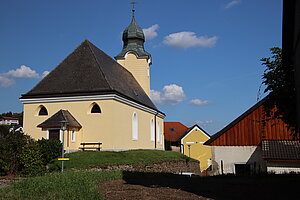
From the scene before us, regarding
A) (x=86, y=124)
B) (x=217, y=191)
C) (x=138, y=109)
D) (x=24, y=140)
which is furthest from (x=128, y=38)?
(x=217, y=191)

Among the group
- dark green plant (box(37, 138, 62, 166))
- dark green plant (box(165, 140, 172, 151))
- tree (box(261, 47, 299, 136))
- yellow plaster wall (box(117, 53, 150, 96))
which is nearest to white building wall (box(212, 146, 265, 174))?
tree (box(261, 47, 299, 136))

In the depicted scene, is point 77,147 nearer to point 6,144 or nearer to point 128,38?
point 6,144

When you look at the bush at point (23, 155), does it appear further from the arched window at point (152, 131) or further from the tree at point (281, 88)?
the arched window at point (152, 131)

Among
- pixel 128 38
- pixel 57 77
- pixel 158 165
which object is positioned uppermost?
pixel 128 38

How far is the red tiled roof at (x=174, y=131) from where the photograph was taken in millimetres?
53025

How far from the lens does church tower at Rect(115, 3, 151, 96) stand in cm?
3625

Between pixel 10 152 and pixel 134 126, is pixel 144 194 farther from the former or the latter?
pixel 134 126

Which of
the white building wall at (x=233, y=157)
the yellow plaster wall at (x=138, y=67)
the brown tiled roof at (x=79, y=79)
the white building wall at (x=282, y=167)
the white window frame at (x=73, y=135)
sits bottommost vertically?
the white building wall at (x=282, y=167)

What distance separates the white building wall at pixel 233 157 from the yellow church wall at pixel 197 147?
30.0 metres

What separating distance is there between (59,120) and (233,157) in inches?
476

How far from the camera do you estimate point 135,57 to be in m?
36.6

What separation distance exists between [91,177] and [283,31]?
729 cm

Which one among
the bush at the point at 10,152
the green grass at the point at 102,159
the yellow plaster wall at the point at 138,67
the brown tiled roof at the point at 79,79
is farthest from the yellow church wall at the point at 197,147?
the bush at the point at 10,152

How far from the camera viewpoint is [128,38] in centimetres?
3684
